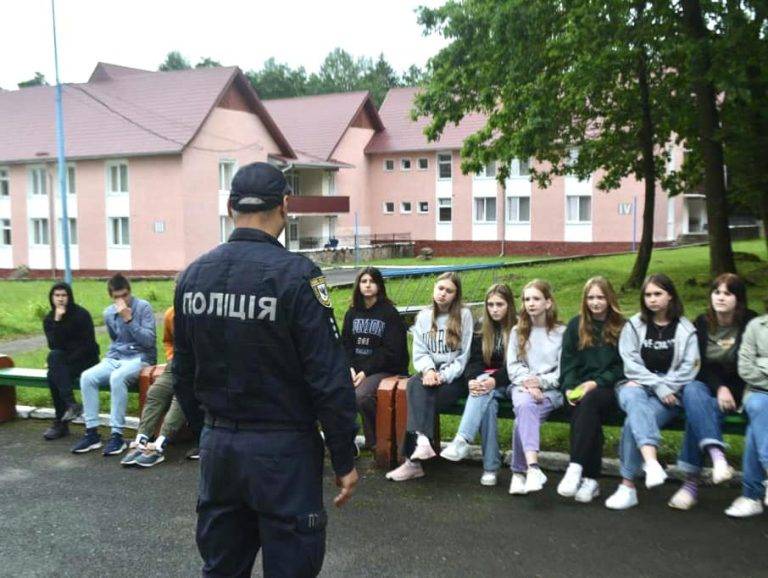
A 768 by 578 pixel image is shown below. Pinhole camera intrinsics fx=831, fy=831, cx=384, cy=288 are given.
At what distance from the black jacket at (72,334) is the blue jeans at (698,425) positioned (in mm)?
5351

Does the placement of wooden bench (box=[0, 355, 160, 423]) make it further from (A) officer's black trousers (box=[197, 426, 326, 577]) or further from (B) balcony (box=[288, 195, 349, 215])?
(B) balcony (box=[288, 195, 349, 215])

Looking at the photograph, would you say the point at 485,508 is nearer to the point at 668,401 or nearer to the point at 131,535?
the point at 668,401

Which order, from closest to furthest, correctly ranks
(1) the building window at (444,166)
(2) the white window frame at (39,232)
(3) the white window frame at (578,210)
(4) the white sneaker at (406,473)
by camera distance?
(4) the white sneaker at (406,473)
(2) the white window frame at (39,232)
(3) the white window frame at (578,210)
(1) the building window at (444,166)

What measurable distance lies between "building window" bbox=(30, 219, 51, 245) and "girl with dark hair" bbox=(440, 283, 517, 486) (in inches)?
1557

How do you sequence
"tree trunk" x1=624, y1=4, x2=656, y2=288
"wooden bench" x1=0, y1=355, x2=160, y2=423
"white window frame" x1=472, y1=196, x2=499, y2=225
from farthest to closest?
"white window frame" x1=472, y1=196, x2=499, y2=225
"tree trunk" x1=624, y1=4, x2=656, y2=288
"wooden bench" x1=0, y1=355, x2=160, y2=423

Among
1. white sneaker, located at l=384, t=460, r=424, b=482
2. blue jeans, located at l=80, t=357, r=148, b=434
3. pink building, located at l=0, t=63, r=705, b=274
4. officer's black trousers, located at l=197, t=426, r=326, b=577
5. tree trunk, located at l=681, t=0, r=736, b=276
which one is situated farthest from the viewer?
pink building, located at l=0, t=63, r=705, b=274

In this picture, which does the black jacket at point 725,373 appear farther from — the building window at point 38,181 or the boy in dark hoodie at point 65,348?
the building window at point 38,181

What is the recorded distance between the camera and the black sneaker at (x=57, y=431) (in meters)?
7.53

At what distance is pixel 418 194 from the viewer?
5009cm

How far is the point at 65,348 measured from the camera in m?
7.86

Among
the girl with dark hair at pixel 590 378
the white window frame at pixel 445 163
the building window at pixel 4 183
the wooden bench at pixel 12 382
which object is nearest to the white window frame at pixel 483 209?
Answer: the white window frame at pixel 445 163

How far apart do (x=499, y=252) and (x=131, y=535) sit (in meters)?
42.8

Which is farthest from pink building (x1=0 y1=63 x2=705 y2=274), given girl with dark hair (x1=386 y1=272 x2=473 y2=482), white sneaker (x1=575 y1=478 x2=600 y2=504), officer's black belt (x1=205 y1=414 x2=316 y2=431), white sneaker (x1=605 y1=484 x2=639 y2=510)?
officer's black belt (x1=205 y1=414 x2=316 y2=431)

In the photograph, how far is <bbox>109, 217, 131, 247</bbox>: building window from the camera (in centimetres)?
3984
